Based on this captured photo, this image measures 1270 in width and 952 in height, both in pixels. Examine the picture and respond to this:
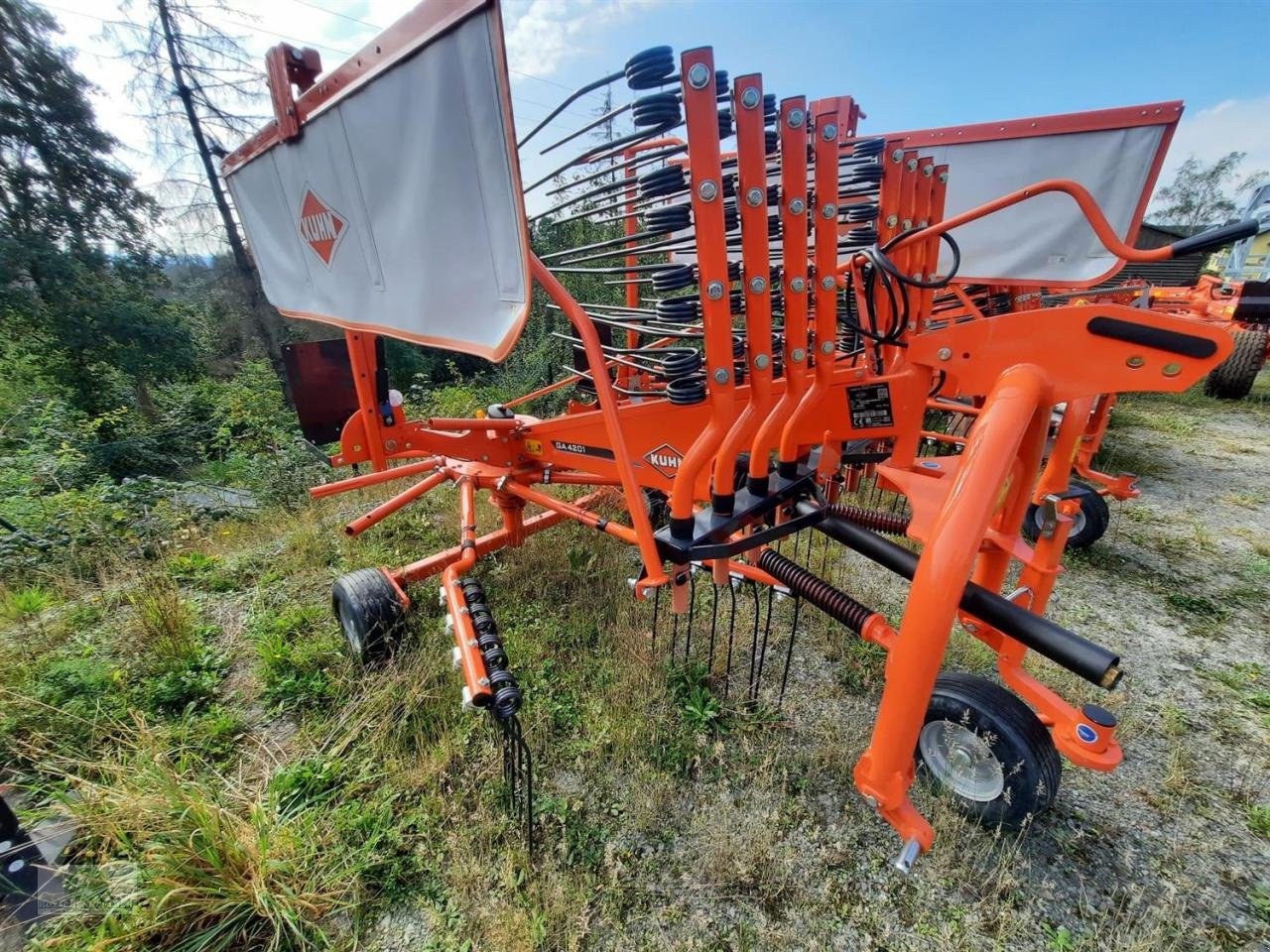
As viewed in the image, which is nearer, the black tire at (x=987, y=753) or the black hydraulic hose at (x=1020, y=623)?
the black hydraulic hose at (x=1020, y=623)

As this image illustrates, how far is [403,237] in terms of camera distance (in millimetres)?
1886

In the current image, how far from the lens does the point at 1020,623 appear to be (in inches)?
69.8

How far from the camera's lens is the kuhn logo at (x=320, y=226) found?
7.44ft

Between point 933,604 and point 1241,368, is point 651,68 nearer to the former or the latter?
point 933,604

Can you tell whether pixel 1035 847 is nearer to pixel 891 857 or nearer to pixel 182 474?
pixel 891 857

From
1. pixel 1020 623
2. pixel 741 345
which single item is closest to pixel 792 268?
pixel 741 345

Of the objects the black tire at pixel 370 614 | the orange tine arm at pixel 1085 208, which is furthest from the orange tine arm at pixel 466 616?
the orange tine arm at pixel 1085 208

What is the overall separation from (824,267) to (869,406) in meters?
0.61

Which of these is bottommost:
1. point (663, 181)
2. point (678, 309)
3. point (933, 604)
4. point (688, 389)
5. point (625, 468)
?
point (933, 604)

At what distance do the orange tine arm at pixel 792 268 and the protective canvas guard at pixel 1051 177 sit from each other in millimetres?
2339

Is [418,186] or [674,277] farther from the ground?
[418,186]

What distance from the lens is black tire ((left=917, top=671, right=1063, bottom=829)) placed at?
6.39ft

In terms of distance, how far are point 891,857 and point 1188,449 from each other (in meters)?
8.00

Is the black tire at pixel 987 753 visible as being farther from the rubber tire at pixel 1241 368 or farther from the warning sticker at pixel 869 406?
the rubber tire at pixel 1241 368
